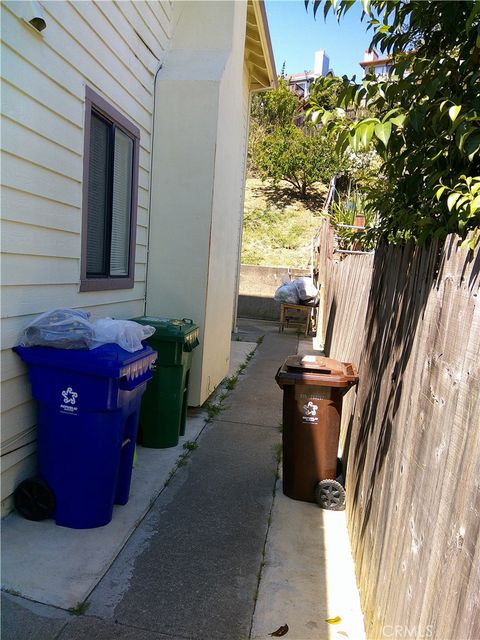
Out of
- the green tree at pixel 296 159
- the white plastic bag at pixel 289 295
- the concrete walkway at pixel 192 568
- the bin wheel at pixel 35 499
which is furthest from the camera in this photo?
the green tree at pixel 296 159

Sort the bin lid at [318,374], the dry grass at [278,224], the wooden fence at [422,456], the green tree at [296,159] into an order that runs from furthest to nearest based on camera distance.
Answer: the green tree at [296,159] → the dry grass at [278,224] → the bin lid at [318,374] → the wooden fence at [422,456]

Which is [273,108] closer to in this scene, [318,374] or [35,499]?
[318,374]

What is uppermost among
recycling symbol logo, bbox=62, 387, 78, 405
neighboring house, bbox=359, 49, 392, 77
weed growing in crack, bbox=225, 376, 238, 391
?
neighboring house, bbox=359, 49, 392, 77

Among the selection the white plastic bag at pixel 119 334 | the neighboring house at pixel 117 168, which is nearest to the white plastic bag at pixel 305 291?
the neighboring house at pixel 117 168

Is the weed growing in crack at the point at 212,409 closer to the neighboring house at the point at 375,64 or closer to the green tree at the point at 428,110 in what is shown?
the green tree at the point at 428,110

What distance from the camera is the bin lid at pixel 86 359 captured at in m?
3.16

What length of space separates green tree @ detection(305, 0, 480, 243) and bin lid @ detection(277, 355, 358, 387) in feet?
5.35

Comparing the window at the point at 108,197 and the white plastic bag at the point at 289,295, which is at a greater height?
the window at the point at 108,197

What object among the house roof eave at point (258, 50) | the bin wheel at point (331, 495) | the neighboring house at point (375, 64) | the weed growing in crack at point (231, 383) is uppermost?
the house roof eave at point (258, 50)

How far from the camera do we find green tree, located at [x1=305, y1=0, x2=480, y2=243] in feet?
6.27

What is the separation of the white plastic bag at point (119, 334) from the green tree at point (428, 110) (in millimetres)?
1998

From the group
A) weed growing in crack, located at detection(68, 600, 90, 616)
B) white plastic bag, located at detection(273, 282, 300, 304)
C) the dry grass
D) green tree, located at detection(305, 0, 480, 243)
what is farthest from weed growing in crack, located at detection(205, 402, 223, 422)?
the dry grass

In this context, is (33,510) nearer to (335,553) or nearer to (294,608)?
(294,608)

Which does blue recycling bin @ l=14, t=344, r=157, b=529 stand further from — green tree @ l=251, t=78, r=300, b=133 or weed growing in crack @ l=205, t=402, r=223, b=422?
green tree @ l=251, t=78, r=300, b=133
